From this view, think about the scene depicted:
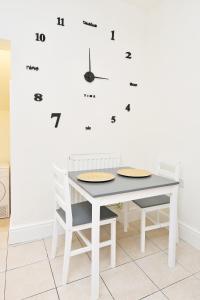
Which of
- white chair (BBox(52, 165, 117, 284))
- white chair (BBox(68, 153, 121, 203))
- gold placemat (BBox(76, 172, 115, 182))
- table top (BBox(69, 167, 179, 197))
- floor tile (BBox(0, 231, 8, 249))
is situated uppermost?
white chair (BBox(68, 153, 121, 203))

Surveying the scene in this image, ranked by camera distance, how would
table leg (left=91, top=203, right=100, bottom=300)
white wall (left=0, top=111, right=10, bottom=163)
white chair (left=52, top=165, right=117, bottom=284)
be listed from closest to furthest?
table leg (left=91, top=203, right=100, bottom=300)
white chair (left=52, top=165, right=117, bottom=284)
white wall (left=0, top=111, right=10, bottom=163)

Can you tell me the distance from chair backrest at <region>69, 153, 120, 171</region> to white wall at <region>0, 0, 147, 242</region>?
72mm

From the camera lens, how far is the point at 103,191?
4.86ft

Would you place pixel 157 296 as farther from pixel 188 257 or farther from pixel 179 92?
pixel 179 92

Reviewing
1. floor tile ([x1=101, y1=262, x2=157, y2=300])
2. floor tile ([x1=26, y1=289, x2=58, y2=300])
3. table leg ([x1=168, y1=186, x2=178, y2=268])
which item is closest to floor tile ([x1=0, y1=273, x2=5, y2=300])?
floor tile ([x1=26, y1=289, x2=58, y2=300])

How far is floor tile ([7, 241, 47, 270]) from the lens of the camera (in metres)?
1.79

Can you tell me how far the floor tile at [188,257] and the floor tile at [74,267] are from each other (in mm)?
845

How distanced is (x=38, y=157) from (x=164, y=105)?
60.6 inches

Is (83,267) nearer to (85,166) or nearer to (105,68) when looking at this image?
(85,166)

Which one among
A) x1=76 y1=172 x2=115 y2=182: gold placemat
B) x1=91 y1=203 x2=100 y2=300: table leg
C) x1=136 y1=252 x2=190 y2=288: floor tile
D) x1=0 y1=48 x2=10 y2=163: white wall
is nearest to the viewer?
x1=91 y1=203 x2=100 y2=300: table leg

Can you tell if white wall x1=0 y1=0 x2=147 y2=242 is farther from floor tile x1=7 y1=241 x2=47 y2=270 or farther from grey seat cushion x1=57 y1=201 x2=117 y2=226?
grey seat cushion x1=57 y1=201 x2=117 y2=226

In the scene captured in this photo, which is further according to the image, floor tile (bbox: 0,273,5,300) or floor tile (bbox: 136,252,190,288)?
floor tile (bbox: 136,252,190,288)

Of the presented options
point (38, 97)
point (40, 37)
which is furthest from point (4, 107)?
point (40, 37)

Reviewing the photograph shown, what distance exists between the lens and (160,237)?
2.24 m
